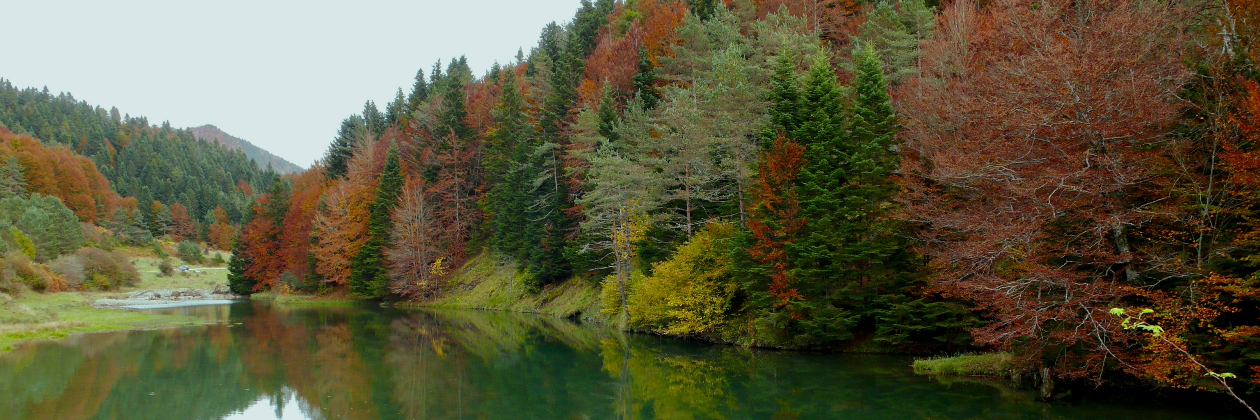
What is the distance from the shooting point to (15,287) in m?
46.4

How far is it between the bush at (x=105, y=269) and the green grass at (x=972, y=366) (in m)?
77.2

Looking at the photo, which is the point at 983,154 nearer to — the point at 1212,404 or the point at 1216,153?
the point at 1216,153

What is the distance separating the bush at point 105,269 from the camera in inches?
2697

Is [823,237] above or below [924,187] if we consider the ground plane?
below

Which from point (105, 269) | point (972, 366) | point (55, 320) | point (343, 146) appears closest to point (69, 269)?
point (105, 269)

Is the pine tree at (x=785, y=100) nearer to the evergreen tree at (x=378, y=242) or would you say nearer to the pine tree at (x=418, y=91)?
the evergreen tree at (x=378, y=242)

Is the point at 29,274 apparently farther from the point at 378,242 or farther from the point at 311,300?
the point at 378,242

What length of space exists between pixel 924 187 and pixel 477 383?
16.2 meters

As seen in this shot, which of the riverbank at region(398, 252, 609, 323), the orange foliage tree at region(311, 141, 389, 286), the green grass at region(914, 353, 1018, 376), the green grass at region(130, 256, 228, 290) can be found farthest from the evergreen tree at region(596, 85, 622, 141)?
the green grass at region(130, 256, 228, 290)

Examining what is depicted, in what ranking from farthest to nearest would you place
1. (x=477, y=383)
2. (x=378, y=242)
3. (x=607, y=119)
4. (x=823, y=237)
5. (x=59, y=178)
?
(x=59, y=178) → (x=378, y=242) → (x=607, y=119) → (x=823, y=237) → (x=477, y=383)

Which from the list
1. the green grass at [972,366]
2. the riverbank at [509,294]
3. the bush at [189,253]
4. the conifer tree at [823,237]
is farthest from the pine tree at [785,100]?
the bush at [189,253]

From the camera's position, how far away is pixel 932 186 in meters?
24.0

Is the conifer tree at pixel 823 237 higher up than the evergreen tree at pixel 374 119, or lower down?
lower down

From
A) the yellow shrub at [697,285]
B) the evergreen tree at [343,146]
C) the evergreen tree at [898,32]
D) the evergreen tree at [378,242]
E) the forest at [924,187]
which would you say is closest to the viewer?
the forest at [924,187]
